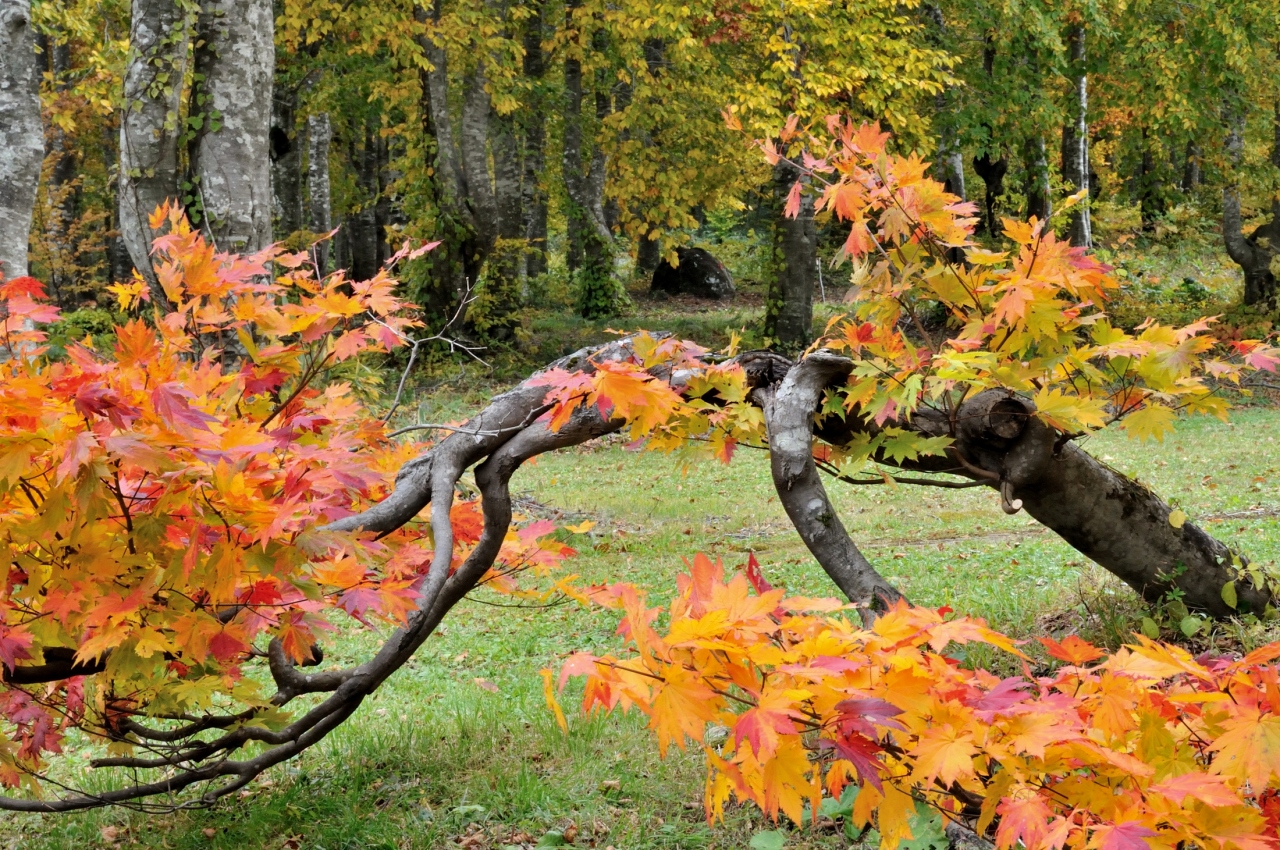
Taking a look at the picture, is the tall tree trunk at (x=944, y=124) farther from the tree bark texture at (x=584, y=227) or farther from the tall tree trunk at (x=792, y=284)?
the tree bark texture at (x=584, y=227)

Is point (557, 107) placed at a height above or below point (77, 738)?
above

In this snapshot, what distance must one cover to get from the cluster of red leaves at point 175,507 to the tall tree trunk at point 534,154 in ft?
41.8

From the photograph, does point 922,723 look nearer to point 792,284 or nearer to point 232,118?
point 232,118

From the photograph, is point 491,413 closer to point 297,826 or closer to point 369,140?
point 297,826

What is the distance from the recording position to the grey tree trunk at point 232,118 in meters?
6.53

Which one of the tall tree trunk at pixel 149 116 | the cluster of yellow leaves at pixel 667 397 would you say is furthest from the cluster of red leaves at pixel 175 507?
the tall tree trunk at pixel 149 116

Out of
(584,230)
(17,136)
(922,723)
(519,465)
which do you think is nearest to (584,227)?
(584,230)

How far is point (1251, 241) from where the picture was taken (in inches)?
658

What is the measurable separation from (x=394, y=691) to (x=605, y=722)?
1.66 m

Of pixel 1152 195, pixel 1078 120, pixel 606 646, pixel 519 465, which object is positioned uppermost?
pixel 1078 120

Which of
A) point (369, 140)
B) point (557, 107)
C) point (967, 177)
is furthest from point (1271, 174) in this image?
point (369, 140)

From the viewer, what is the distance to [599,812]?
3.22 m

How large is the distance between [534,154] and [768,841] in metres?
19.8

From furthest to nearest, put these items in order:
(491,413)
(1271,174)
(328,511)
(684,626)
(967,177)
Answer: (967,177)
(1271,174)
(491,413)
(328,511)
(684,626)
